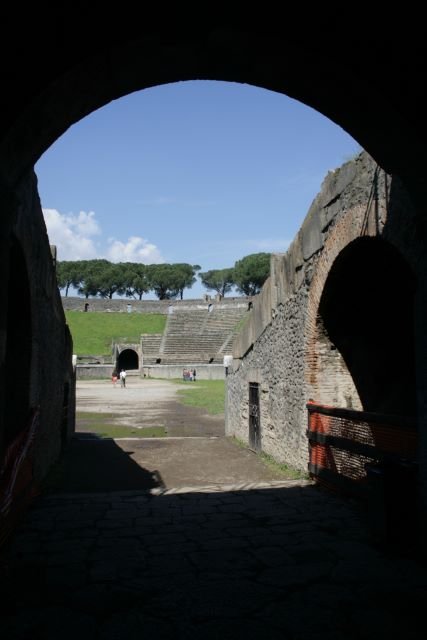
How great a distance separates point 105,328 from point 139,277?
39.2m

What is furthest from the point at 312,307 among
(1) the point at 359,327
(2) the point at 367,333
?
(2) the point at 367,333

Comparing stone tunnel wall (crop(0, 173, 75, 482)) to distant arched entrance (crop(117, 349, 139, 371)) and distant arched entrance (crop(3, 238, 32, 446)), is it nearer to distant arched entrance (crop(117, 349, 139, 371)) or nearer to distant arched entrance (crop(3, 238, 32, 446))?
distant arched entrance (crop(3, 238, 32, 446))

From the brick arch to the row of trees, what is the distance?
8099 centimetres

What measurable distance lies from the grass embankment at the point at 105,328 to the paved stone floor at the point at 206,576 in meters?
43.7

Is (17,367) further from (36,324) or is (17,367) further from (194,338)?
(194,338)

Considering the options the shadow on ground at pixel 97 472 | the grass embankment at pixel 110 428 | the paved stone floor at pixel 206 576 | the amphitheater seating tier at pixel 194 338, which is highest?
the amphitheater seating tier at pixel 194 338

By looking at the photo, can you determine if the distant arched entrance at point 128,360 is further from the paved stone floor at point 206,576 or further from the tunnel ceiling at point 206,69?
the tunnel ceiling at point 206,69

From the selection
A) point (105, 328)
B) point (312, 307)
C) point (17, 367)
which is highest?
Answer: point (105, 328)

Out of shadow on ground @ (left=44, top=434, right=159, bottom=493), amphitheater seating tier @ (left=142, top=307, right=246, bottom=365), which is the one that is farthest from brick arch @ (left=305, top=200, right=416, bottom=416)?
amphitheater seating tier @ (left=142, top=307, right=246, bottom=365)

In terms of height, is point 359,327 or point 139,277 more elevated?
point 139,277

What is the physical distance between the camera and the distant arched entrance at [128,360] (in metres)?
51.6

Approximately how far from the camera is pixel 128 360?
53.0 meters

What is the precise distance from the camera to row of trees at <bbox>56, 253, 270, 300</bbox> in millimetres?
91750

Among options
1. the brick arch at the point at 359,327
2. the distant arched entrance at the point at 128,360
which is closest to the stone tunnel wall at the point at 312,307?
the brick arch at the point at 359,327
